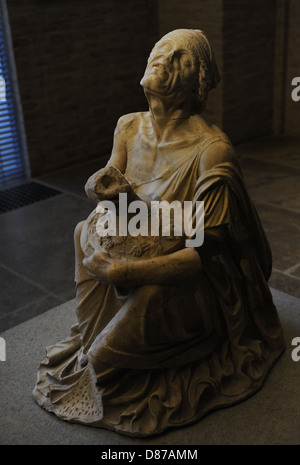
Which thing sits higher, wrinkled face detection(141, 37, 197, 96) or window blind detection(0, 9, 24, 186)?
wrinkled face detection(141, 37, 197, 96)

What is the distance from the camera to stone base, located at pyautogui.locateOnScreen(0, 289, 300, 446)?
9.61 ft

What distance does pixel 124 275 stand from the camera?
2805mm

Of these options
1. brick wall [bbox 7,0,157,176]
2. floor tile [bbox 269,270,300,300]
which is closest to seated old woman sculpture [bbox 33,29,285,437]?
floor tile [bbox 269,270,300,300]

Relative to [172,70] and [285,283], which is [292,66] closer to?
[285,283]

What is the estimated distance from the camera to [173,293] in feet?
9.57

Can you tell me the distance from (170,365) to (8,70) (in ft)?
15.0

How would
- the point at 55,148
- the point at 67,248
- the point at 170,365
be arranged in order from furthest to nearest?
the point at 55,148, the point at 67,248, the point at 170,365

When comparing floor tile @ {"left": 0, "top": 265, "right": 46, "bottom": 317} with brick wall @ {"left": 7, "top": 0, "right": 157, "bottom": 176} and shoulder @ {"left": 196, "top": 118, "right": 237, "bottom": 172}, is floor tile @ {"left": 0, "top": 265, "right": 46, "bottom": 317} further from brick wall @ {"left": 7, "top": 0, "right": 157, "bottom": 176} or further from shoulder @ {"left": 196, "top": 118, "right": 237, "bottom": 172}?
brick wall @ {"left": 7, "top": 0, "right": 157, "bottom": 176}

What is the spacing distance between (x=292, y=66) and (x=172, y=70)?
17.7ft

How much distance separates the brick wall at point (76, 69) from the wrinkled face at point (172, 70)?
3986mm

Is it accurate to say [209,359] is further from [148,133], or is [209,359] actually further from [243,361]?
[148,133]

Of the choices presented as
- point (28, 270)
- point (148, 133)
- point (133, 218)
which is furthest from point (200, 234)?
point (28, 270)

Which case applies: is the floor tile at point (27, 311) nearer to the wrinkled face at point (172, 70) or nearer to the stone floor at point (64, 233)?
the stone floor at point (64, 233)

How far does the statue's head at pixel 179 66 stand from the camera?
2.92 m
